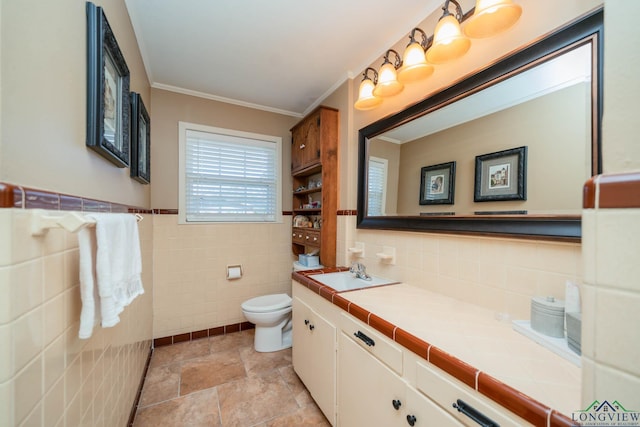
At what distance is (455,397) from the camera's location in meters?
0.73

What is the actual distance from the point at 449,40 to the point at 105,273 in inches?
63.1

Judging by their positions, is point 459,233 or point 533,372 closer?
point 533,372

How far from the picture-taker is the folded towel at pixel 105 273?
0.65m

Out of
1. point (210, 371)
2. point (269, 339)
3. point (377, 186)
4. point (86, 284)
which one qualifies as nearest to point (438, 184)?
point (377, 186)

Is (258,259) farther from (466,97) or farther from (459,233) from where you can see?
(466,97)

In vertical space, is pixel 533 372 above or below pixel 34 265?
below

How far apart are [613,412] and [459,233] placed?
0.95m


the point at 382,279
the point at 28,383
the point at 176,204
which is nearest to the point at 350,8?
the point at 382,279

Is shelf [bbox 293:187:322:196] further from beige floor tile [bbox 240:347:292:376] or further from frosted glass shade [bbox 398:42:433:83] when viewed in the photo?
beige floor tile [bbox 240:347:292:376]

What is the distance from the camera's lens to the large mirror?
0.87 meters

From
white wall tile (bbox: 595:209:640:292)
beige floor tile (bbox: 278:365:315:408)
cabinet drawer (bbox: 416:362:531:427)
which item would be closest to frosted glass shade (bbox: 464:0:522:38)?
white wall tile (bbox: 595:209:640:292)

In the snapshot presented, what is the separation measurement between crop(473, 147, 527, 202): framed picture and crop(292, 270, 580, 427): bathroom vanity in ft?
1.79

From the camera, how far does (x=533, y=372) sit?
0.69m

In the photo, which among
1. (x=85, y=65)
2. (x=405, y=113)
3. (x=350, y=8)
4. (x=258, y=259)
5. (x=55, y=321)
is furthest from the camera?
(x=258, y=259)
